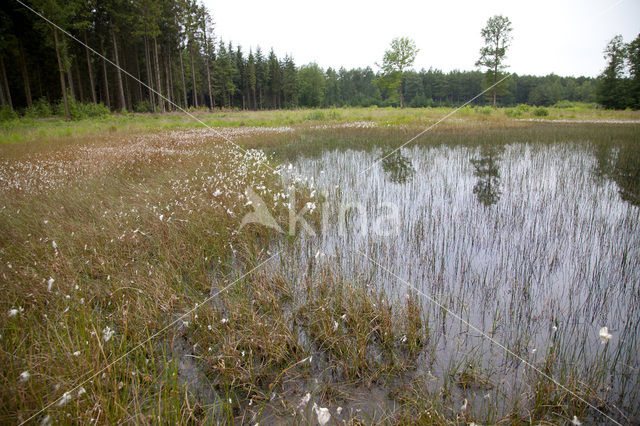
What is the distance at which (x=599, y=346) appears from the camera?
2494 mm

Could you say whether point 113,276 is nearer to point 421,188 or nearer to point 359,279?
point 359,279

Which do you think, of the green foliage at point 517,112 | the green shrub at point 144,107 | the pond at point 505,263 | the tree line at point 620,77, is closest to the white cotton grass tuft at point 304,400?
the pond at point 505,263

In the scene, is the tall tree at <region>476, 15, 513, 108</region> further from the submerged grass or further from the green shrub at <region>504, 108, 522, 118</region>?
the submerged grass

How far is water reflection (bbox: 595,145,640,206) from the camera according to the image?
6402 millimetres

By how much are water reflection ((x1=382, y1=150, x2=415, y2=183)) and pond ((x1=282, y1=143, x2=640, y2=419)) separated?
152 millimetres

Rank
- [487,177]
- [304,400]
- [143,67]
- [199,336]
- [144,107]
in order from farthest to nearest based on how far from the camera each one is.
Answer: [143,67] → [144,107] → [487,177] → [199,336] → [304,400]

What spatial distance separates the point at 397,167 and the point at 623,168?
596 cm

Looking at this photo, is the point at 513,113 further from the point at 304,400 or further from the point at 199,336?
the point at 304,400

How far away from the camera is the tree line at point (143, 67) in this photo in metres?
26.2

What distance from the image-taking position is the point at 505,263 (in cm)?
388

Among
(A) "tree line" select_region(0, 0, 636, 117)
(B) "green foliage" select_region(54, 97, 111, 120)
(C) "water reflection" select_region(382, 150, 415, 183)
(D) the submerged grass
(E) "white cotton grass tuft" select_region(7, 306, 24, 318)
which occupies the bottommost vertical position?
(D) the submerged grass

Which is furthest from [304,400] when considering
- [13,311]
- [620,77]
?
[620,77]

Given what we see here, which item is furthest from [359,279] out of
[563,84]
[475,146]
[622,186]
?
[563,84]

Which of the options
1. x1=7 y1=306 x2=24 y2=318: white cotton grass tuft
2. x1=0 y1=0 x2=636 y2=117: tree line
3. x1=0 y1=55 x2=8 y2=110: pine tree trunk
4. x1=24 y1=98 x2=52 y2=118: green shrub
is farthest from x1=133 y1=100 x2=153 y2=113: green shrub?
x1=7 y1=306 x2=24 y2=318: white cotton grass tuft
